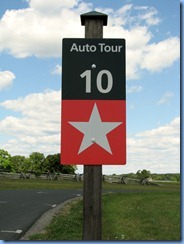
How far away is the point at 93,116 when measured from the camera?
406 cm

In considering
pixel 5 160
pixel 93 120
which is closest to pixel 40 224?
pixel 93 120

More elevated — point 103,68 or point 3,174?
point 103,68

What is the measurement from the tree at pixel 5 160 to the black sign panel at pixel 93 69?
105436 millimetres

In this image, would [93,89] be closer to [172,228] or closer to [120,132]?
[120,132]

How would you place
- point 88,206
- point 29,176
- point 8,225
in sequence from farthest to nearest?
point 29,176 < point 8,225 < point 88,206

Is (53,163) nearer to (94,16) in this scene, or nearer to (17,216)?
(17,216)

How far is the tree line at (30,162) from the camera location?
93.1 meters

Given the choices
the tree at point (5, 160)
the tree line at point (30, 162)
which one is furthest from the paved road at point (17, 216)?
the tree at point (5, 160)

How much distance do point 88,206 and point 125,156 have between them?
629mm

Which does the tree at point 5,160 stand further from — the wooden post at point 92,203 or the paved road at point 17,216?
the wooden post at point 92,203

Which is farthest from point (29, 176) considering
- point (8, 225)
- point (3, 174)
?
point (8, 225)

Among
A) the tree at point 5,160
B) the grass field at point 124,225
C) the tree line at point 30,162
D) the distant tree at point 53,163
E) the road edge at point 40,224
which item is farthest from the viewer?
the tree at point 5,160

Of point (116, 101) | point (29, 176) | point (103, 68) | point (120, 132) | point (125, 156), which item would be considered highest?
point (103, 68)

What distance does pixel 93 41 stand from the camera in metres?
4.14
